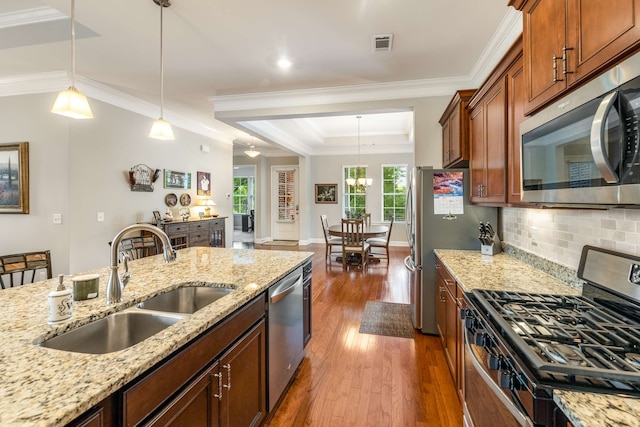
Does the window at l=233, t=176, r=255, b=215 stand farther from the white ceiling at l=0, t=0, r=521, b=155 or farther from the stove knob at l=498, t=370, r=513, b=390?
the stove knob at l=498, t=370, r=513, b=390

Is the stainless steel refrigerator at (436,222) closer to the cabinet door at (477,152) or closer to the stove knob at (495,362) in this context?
the cabinet door at (477,152)

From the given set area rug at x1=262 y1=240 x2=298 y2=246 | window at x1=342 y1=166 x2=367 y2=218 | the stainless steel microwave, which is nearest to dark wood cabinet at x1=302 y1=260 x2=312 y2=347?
the stainless steel microwave

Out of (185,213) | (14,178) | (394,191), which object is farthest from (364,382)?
(394,191)

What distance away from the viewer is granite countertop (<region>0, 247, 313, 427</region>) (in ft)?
2.26

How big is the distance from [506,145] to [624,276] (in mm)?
976

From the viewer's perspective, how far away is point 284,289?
6.48 feet

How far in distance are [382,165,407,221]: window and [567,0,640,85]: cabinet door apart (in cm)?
725

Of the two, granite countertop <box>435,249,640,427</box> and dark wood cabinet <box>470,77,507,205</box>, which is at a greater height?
dark wood cabinet <box>470,77,507,205</box>

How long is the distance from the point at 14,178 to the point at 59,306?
154 inches

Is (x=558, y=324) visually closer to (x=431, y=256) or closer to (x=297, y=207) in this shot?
(x=431, y=256)

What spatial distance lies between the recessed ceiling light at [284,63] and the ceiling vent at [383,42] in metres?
0.92

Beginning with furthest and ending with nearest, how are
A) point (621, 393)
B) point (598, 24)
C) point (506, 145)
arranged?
1. point (506, 145)
2. point (598, 24)
3. point (621, 393)

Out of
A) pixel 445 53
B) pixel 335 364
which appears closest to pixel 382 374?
pixel 335 364

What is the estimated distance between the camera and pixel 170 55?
3.10m
